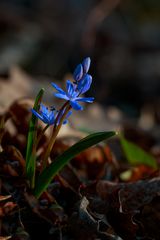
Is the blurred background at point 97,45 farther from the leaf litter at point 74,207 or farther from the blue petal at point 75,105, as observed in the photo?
the blue petal at point 75,105

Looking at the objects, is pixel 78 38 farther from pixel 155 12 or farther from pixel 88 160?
pixel 88 160

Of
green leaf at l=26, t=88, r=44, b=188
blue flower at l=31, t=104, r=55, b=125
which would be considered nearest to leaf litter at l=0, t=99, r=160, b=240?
green leaf at l=26, t=88, r=44, b=188

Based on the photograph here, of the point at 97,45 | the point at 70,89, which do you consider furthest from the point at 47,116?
the point at 97,45

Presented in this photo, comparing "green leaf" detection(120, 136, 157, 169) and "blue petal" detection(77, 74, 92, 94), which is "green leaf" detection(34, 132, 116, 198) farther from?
"green leaf" detection(120, 136, 157, 169)

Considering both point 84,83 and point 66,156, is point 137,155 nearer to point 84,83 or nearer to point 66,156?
point 66,156

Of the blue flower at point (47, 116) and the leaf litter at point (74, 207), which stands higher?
the blue flower at point (47, 116)

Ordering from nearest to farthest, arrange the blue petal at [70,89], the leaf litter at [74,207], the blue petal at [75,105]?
1. the blue petal at [75,105]
2. the blue petal at [70,89]
3. the leaf litter at [74,207]

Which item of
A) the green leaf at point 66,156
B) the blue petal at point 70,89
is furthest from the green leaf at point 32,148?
the blue petal at point 70,89
